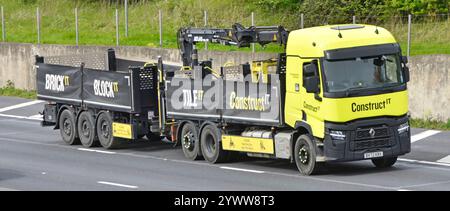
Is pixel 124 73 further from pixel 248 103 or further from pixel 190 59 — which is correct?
pixel 248 103

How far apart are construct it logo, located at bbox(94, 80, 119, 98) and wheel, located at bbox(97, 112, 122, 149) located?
50cm

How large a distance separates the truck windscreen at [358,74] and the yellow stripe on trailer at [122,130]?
676cm

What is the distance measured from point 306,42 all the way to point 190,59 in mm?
5846

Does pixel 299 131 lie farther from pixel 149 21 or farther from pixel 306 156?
pixel 149 21

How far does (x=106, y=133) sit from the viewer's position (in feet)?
92.1

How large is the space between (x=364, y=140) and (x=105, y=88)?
8200 millimetres

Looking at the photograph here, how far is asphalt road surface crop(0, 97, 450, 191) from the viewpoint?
21.2 m

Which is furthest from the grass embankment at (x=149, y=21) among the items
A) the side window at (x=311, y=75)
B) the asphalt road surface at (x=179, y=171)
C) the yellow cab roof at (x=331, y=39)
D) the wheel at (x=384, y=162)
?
the side window at (x=311, y=75)

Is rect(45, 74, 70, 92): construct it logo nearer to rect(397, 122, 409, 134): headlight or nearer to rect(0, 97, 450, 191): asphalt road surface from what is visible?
rect(0, 97, 450, 191): asphalt road surface

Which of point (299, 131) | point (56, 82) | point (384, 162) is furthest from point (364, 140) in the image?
point (56, 82)

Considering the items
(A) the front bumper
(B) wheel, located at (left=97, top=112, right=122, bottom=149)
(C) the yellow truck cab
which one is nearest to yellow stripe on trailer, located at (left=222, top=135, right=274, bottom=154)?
(C) the yellow truck cab

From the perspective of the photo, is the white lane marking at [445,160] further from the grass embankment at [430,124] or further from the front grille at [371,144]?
the grass embankment at [430,124]

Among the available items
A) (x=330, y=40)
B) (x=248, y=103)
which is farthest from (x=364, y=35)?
(x=248, y=103)

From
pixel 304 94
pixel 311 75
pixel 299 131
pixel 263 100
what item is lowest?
pixel 299 131
